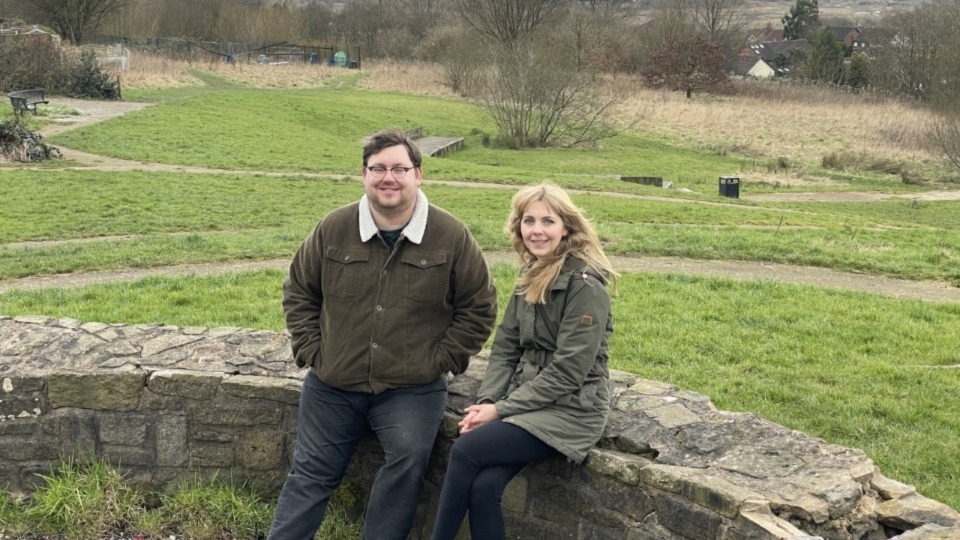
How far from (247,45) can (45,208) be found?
47.0m

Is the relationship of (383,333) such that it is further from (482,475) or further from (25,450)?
(25,450)

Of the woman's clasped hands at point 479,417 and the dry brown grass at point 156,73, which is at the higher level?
the dry brown grass at point 156,73

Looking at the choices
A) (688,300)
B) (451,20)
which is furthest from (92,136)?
(451,20)

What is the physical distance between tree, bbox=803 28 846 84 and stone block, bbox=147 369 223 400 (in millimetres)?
59743

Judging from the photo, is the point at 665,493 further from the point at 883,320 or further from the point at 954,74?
the point at 954,74

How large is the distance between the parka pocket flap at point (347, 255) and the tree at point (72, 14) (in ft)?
155

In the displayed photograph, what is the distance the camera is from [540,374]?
3787 millimetres

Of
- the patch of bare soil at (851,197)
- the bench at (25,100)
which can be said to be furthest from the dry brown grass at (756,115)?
the bench at (25,100)

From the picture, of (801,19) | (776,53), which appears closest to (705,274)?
(776,53)

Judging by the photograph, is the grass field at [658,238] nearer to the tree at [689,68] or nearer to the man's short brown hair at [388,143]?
the man's short brown hair at [388,143]

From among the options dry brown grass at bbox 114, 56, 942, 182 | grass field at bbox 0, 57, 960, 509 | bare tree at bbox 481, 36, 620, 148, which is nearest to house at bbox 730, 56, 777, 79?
dry brown grass at bbox 114, 56, 942, 182

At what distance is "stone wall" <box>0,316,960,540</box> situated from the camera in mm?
3473

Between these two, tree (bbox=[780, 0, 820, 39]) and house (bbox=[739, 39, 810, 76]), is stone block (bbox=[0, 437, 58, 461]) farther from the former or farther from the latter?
tree (bbox=[780, 0, 820, 39])

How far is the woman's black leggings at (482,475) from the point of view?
12.2 feet
